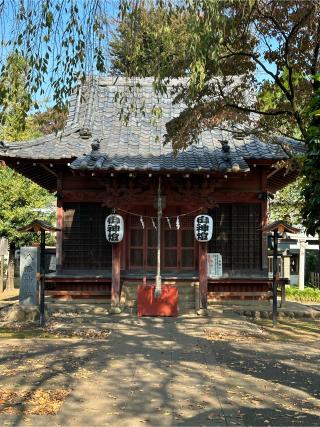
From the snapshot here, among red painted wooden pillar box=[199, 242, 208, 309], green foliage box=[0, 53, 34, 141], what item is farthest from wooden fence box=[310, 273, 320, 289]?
green foliage box=[0, 53, 34, 141]

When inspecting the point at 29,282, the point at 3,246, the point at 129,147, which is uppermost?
the point at 129,147

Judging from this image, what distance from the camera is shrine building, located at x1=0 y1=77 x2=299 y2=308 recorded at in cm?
1409

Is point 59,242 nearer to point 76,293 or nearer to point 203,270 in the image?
point 76,293

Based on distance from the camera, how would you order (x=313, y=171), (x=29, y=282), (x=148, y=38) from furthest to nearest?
(x=29, y=282), (x=148, y=38), (x=313, y=171)

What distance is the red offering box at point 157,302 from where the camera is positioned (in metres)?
13.0

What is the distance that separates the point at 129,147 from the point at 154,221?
242 centimetres

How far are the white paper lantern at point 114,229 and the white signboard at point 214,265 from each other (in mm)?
2727

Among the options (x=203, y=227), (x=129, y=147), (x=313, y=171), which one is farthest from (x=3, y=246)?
(x=313, y=171)

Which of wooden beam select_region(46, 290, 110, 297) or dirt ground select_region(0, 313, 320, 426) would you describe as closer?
dirt ground select_region(0, 313, 320, 426)

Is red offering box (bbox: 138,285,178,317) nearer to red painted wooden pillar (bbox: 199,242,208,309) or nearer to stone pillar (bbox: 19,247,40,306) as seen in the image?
red painted wooden pillar (bbox: 199,242,208,309)

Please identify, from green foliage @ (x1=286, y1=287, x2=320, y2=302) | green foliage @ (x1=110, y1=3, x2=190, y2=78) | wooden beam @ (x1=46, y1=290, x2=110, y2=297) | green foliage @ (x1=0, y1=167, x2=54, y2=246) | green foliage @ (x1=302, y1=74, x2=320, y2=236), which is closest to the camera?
green foliage @ (x1=302, y1=74, x2=320, y2=236)

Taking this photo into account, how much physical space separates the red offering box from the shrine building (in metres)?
1.26

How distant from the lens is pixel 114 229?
13773mm

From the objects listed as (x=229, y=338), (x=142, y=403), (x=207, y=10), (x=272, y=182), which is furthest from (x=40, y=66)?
(x=272, y=182)
